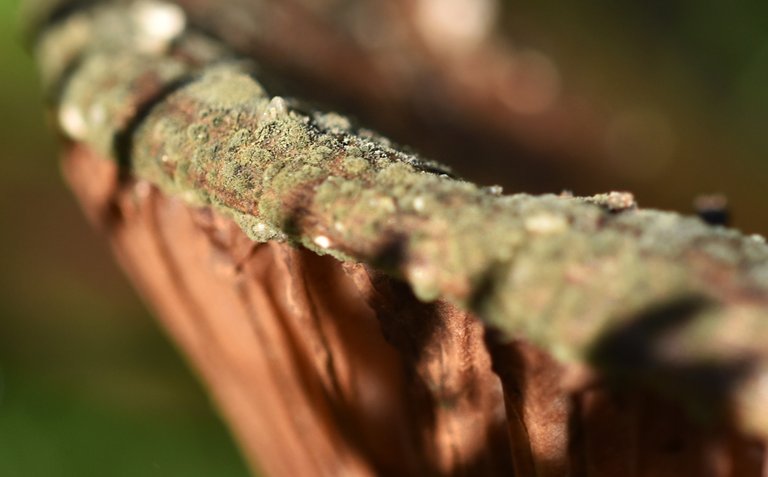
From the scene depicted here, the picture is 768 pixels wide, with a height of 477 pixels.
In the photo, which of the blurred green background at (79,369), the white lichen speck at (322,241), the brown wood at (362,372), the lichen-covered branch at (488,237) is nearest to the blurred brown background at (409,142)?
the blurred green background at (79,369)

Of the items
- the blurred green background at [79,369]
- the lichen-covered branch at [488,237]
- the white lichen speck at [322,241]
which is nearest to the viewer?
the lichen-covered branch at [488,237]

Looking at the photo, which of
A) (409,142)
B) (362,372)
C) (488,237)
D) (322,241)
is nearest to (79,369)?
(409,142)

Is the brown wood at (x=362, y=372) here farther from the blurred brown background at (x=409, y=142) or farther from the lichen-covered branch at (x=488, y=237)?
the blurred brown background at (x=409, y=142)

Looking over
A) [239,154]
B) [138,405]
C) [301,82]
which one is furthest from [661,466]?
[138,405]

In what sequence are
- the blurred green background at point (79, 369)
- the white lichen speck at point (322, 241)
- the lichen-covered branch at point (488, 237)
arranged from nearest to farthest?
the lichen-covered branch at point (488, 237)
the white lichen speck at point (322, 241)
the blurred green background at point (79, 369)

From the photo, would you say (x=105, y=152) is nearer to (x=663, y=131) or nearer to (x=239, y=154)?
(x=239, y=154)

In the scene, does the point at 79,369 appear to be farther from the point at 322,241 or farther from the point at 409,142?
the point at 322,241

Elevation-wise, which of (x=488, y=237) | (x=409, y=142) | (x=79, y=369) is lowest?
(x=488, y=237)

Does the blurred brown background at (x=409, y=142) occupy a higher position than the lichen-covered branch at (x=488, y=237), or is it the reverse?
the blurred brown background at (x=409, y=142)
